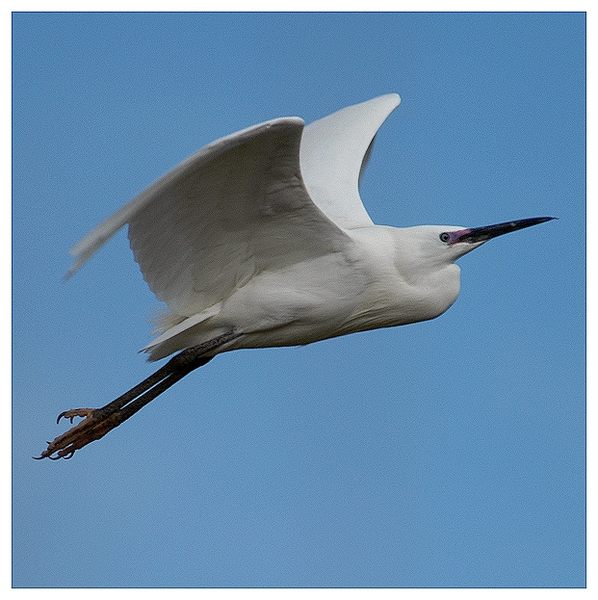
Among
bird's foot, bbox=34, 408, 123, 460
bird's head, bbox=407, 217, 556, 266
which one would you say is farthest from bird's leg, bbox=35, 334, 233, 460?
bird's head, bbox=407, 217, 556, 266

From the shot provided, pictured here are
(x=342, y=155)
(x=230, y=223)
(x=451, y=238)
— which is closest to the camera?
(x=230, y=223)

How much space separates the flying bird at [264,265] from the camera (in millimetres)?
8672

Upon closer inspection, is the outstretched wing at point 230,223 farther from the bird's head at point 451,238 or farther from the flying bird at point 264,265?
the bird's head at point 451,238

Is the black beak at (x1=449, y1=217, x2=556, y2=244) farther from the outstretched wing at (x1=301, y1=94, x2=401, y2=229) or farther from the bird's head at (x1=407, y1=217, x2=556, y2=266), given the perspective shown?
the outstretched wing at (x1=301, y1=94, x2=401, y2=229)

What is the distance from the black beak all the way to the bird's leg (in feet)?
5.93

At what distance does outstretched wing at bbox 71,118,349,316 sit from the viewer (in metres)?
8.37

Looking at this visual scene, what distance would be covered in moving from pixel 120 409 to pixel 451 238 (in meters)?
2.47

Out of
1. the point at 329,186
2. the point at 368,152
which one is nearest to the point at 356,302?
the point at 329,186

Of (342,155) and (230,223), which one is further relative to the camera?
(342,155)

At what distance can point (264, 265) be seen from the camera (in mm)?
9320

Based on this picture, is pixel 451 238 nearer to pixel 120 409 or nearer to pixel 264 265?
pixel 264 265

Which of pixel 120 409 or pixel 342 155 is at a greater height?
pixel 342 155

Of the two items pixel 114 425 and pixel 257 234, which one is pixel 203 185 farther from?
pixel 114 425

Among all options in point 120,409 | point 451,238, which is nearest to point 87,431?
point 120,409
